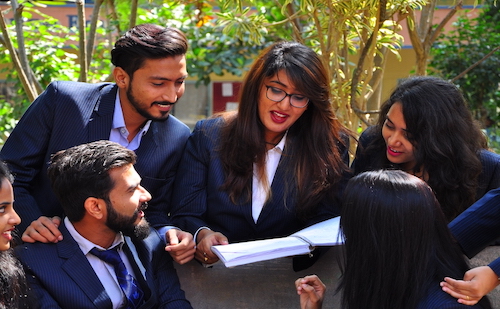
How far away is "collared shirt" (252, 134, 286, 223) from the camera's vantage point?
3254 mm

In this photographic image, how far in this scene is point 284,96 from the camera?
127 inches

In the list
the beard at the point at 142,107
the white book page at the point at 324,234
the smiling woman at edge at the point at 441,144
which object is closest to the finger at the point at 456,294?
the white book page at the point at 324,234

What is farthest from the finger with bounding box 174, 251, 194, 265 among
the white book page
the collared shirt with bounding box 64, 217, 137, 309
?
the white book page

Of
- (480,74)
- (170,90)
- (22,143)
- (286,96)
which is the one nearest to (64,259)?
(22,143)

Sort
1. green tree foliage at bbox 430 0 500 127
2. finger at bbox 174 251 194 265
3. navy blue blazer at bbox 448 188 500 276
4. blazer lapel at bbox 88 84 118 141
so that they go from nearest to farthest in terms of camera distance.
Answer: navy blue blazer at bbox 448 188 500 276 < finger at bbox 174 251 194 265 < blazer lapel at bbox 88 84 118 141 < green tree foliage at bbox 430 0 500 127

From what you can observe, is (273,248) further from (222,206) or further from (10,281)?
(10,281)

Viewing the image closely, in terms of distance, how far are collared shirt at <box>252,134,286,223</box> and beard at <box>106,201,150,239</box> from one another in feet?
2.05

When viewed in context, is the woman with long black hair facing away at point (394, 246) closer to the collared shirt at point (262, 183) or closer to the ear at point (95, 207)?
the collared shirt at point (262, 183)

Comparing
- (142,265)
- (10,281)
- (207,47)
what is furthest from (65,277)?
(207,47)

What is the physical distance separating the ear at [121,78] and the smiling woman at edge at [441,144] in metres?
1.36

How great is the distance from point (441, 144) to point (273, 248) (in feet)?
3.58

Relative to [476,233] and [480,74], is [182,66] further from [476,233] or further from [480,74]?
[480,74]

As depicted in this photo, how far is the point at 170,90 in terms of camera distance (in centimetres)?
322

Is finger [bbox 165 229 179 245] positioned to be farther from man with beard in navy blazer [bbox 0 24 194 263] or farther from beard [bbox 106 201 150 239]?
beard [bbox 106 201 150 239]
